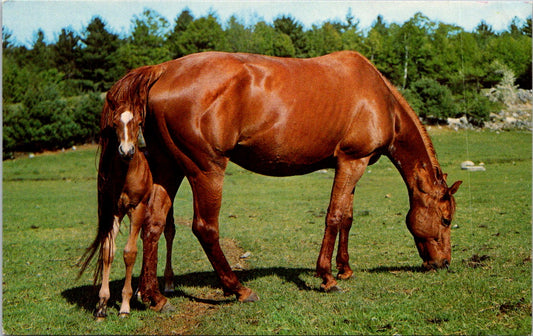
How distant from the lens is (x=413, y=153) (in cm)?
669

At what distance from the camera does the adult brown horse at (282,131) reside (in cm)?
530

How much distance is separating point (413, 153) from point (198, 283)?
11.5ft

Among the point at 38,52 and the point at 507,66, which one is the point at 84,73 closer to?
the point at 38,52

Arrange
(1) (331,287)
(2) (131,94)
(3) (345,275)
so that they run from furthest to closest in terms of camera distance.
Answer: (3) (345,275), (1) (331,287), (2) (131,94)

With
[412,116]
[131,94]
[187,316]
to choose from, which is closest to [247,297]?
[187,316]

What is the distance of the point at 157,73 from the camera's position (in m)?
5.45

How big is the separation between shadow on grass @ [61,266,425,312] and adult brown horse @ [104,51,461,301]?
1.47ft

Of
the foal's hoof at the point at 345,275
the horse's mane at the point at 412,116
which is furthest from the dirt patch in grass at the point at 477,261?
the foal's hoof at the point at 345,275

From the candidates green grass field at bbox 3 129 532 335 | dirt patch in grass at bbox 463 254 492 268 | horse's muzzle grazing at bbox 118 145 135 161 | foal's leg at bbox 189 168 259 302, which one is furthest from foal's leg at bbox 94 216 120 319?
dirt patch in grass at bbox 463 254 492 268

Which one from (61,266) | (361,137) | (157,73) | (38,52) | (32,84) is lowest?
(61,266)

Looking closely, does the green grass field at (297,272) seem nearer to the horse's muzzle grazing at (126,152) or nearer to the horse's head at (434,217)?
the horse's head at (434,217)

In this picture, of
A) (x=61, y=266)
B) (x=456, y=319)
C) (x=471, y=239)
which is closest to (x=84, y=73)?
(x=61, y=266)

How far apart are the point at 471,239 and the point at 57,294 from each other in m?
7.19

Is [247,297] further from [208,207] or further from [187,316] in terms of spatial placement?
[208,207]
